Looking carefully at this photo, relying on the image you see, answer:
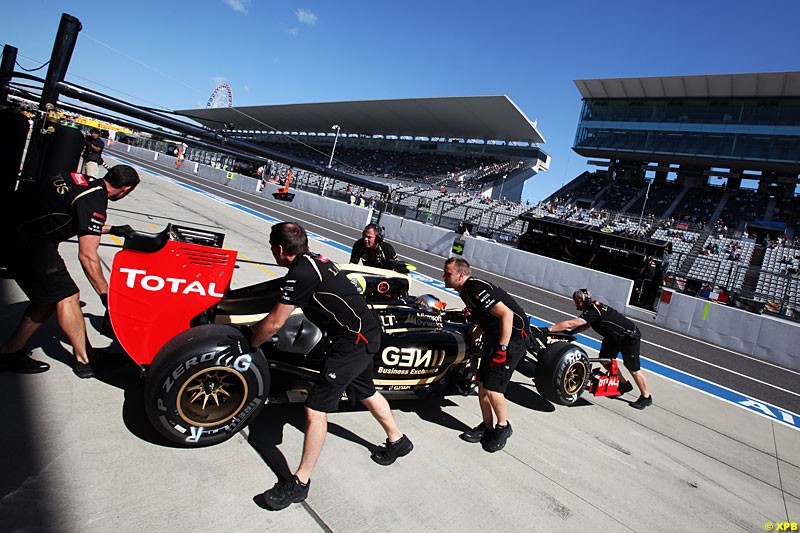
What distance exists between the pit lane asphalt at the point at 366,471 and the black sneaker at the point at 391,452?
7 cm

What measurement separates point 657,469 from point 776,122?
1610 inches

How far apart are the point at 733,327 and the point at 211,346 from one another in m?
13.8

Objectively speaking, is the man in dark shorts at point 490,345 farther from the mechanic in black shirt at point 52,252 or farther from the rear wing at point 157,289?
the mechanic in black shirt at point 52,252

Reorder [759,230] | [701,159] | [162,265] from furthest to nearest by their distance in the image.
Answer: [701,159]
[759,230]
[162,265]

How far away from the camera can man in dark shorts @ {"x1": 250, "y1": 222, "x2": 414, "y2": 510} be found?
2701 millimetres

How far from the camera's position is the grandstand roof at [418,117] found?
4209 cm

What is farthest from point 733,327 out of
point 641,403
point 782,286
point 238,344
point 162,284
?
point 162,284

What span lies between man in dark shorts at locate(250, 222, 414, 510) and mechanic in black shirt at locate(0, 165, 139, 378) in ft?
5.10

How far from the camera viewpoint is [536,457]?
3.84m

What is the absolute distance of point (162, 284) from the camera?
3160mm

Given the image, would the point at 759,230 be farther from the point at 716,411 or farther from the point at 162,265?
the point at 162,265

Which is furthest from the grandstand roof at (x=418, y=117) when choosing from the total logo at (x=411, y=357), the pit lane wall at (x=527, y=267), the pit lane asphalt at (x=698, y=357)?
the total logo at (x=411, y=357)

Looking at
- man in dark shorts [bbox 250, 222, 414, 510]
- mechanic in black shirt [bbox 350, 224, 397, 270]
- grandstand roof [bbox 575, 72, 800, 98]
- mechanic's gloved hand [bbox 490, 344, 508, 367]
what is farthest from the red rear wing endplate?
grandstand roof [bbox 575, 72, 800, 98]

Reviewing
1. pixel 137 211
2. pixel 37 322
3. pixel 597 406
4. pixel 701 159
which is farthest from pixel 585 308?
pixel 701 159
